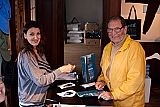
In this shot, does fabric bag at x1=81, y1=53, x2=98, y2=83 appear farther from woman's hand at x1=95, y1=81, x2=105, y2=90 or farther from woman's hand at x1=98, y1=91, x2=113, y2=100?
woman's hand at x1=98, y1=91, x2=113, y2=100

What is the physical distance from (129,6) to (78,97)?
310 centimetres

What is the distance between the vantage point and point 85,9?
7.58 metres

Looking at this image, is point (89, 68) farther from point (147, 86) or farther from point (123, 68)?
point (147, 86)

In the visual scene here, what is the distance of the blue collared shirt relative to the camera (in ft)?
7.93

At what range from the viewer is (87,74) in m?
2.58

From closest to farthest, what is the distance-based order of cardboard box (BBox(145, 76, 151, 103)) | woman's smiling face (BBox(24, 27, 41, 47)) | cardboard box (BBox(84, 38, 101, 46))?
woman's smiling face (BBox(24, 27, 41, 47))
cardboard box (BBox(145, 76, 151, 103))
cardboard box (BBox(84, 38, 101, 46))

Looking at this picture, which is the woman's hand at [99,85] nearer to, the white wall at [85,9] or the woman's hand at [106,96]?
the woman's hand at [106,96]

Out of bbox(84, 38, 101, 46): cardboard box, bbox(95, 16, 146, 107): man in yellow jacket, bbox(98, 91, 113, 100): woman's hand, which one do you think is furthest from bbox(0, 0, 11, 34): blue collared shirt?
bbox(84, 38, 101, 46): cardboard box

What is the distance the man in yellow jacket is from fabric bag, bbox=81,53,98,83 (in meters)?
0.16

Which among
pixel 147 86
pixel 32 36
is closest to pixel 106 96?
pixel 32 36

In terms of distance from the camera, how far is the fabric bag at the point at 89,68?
2.52 metres

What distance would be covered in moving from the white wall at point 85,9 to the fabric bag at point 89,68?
5.08 m

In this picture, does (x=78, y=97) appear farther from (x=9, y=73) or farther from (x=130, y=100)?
(x=9, y=73)

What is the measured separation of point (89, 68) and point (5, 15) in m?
0.95
